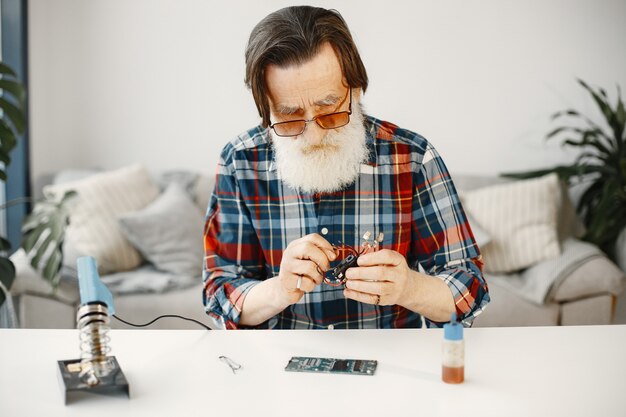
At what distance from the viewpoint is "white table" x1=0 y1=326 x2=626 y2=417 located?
119cm

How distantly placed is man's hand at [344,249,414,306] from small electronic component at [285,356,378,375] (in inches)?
5.5

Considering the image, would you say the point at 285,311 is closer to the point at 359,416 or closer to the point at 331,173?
the point at 331,173

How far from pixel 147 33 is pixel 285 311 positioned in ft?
9.36

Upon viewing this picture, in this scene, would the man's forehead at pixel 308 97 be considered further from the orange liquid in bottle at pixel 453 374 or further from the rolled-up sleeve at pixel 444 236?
the orange liquid in bottle at pixel 453 374

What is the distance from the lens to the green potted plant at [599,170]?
139 inches

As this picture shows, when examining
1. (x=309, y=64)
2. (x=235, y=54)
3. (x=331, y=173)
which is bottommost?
(x=331, y=173)

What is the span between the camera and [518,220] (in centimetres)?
357

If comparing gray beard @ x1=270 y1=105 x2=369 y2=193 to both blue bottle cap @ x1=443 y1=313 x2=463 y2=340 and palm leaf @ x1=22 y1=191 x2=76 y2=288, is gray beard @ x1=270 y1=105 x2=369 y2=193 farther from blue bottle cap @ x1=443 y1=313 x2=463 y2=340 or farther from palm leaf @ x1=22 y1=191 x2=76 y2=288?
palm leaf @ x1=22 y1=191 x2=76 y2=288

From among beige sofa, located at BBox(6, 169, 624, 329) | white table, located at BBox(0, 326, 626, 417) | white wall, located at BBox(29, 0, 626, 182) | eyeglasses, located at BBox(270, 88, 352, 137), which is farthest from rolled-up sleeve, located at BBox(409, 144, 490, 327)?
white wall, located at BBox(29, 0, 626, 182)

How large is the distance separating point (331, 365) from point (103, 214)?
2.41 m

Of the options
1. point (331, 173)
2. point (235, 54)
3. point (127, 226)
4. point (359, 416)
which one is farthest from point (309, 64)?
point (235, 54)

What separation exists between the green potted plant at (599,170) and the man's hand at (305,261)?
2463 millimetres

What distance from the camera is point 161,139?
167 inches

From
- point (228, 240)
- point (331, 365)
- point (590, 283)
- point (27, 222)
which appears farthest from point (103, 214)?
point (331, 365)
